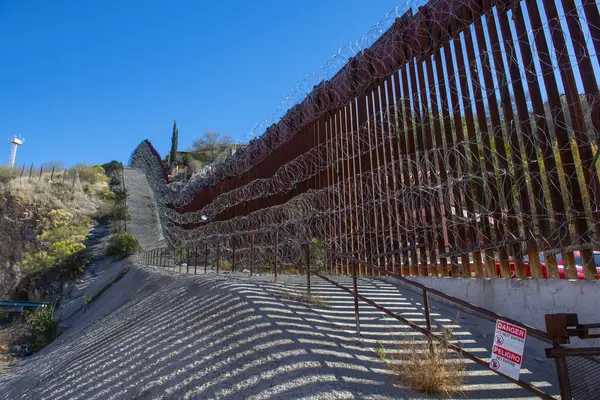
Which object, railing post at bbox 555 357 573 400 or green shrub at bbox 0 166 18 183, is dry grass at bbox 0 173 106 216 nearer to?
green shrub at bbox 0 166 18 183

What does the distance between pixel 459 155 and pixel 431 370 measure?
2884 mm

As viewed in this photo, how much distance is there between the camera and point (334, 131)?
26.7 feet

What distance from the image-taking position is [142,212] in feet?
96.6

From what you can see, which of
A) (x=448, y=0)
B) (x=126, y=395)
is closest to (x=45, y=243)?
(x=126, y=395)

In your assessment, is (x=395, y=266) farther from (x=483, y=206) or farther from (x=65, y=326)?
(x=65, y=326)

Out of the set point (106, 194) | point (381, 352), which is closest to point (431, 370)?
point (381, 352)

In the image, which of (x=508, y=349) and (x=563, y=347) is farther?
(x=508, y=349)

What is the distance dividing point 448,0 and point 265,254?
6.88 metres

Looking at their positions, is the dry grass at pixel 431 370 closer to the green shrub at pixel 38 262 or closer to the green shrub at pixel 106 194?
the green shrub at pixel 38 262

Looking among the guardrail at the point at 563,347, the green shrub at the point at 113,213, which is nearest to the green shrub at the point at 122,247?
the green shrub at the point at 113,213

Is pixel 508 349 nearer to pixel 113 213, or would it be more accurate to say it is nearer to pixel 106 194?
pixel 113 213

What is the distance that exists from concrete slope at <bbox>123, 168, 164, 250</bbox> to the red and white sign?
23267 millimetres

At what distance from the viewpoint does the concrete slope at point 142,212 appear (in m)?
24.9

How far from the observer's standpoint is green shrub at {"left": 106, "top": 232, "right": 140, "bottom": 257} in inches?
777
